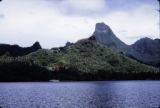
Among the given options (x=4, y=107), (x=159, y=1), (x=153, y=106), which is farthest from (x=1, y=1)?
(x=153, y=106)

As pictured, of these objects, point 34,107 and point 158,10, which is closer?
point 158,10

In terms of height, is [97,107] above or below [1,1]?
below

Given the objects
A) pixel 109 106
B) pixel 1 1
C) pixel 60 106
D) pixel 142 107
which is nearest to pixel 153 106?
pixel 142 107

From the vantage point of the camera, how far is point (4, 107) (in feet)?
315

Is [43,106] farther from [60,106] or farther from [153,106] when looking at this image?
[153,106]

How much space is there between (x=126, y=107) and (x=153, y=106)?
26.4ft

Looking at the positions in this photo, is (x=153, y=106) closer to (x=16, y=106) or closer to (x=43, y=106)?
(x=43, y=106)

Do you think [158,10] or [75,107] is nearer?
[158,10]

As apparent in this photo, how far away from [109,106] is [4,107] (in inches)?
1180

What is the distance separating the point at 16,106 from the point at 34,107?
243 inches

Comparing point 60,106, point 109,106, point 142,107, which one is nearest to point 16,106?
point 60,106

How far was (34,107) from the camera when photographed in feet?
320

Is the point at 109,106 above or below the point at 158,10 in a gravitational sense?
below

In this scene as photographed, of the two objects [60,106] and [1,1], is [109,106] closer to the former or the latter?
[60,106]
